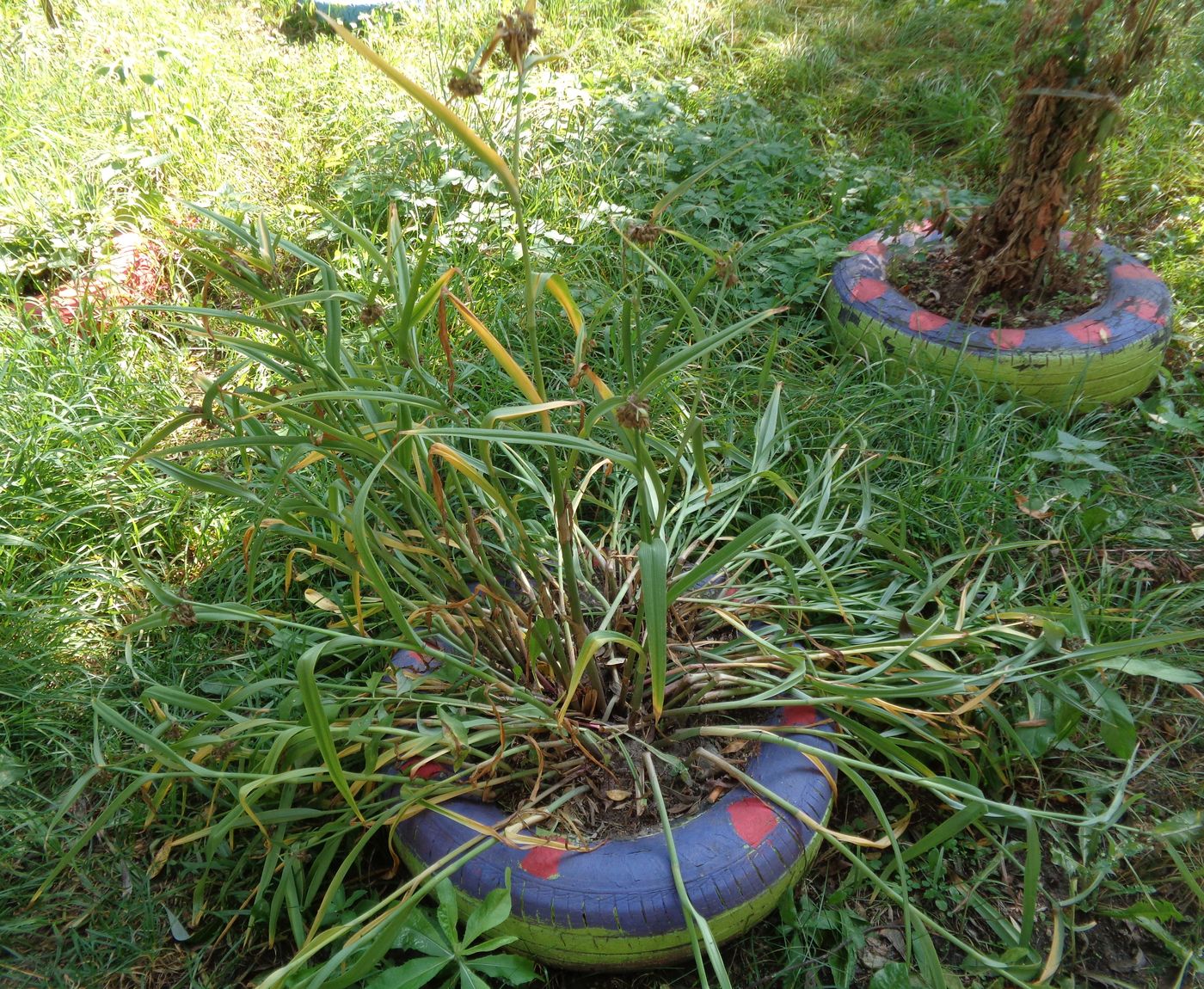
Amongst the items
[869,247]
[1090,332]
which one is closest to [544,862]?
[1090,332]

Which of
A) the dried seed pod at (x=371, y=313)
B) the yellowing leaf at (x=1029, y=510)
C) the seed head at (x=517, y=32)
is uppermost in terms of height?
the seed head at (x=517, y=32)

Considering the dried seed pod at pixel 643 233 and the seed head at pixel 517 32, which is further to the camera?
the dried seed pod at pixel 643 233

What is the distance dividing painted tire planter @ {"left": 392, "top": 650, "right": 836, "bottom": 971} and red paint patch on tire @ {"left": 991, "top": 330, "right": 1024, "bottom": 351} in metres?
1.35

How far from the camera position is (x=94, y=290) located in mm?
2609

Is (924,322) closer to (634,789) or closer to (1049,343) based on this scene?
(1049,343)

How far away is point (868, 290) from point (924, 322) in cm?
20

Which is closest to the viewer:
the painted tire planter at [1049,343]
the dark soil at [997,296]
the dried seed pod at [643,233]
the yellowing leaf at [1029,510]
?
the dried seed pod at [643,233]

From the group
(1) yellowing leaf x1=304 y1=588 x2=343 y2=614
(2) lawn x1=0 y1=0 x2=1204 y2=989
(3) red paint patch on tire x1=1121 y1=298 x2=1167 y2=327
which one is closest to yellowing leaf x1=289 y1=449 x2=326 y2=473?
(2) lawn x1=0 y1=0 x2=1204 y2=989

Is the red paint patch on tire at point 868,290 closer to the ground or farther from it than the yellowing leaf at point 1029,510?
farther from it

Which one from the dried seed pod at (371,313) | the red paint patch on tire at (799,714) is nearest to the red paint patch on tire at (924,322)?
the red paint patch on tire at (799,714)

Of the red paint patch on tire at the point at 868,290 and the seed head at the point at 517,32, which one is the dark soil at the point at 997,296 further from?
the seed head at the point at 517,32

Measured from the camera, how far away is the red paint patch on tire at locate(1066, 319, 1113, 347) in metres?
2.19

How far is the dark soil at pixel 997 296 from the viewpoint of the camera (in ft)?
7.73

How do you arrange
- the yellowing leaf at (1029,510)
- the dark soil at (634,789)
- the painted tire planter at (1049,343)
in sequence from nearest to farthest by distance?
the dark soil at (634,789)
the yellowing leaf at (1029,510)
the painted tire planter at (1049,343)
